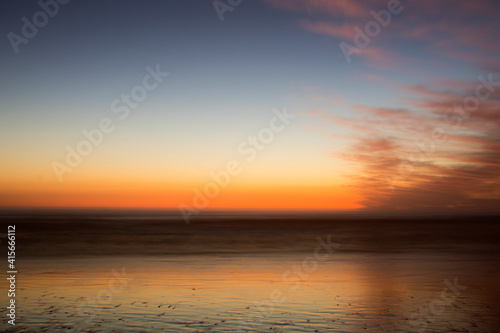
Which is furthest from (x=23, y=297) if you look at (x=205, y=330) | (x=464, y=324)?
(x=464, y=324)

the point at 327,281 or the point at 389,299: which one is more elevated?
the point at 327,281

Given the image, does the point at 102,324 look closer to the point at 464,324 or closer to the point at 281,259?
the point at 464,324

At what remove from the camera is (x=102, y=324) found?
1152 cm

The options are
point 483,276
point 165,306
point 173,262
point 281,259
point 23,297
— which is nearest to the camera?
point 165,306

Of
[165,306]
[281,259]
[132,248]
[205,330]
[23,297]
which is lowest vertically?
[205,330]

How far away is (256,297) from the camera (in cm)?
1490

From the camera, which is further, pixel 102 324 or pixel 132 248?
pixel 132 248

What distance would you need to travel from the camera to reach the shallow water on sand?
37.8 ft

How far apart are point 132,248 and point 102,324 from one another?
950 inches

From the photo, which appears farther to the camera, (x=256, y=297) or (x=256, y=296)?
(x=256, y=296)

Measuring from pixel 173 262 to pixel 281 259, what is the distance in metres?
6.55

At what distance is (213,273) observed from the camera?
66.8 feet

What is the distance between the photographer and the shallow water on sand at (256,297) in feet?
37.8

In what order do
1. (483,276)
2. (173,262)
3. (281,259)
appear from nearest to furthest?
(483,276)
(173,262)
(281,259)
